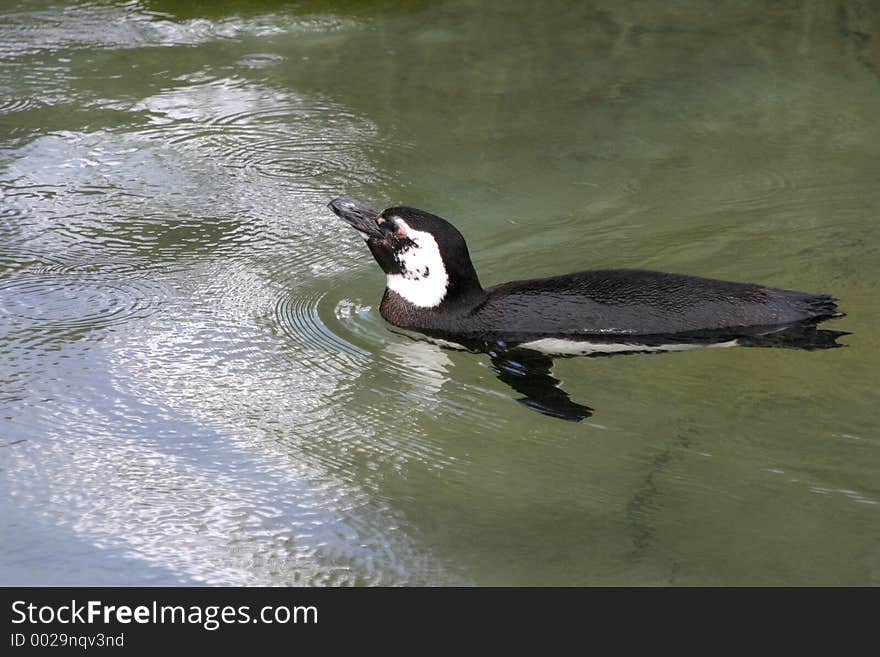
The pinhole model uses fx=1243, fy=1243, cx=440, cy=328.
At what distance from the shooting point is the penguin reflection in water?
159 inches

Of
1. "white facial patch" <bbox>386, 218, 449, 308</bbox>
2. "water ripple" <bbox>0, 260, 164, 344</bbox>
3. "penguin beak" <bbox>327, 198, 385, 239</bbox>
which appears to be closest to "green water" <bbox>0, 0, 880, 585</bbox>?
"water ripple" <bbox>0, 260, 164, 344</bbox>

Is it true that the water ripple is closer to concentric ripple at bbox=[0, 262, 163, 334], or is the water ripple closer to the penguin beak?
concentric ripple at bbox=[0, 262, 163, 334]

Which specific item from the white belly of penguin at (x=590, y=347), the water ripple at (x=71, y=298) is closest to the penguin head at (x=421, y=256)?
the white belly of penguin at (x=590, y=347)

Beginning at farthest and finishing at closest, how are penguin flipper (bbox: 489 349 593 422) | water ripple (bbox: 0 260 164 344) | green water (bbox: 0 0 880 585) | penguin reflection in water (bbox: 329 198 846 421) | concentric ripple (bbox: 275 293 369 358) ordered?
water ripple (bbox: 0 260 164 344)
concentric ripple (bbox: 275 293 369 358)
penguin reflection in water (bbox: 329 198 846 421)
penguin flipper (bbox: 489 349 593 422)
green water (bbox: 0 0 880 585)

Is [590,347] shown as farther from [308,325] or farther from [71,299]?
[71,299]

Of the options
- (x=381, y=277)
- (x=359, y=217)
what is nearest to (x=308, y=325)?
(x=359, y=217)

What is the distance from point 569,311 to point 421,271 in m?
0.55

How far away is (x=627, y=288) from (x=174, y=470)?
5.27ft

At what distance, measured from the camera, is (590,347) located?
13.5ft

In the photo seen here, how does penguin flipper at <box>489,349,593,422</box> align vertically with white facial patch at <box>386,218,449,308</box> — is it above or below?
below

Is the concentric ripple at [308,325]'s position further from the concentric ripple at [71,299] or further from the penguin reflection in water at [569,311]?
the concentric ripple at [71,299]

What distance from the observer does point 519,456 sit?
3.46m
